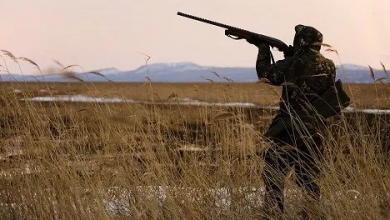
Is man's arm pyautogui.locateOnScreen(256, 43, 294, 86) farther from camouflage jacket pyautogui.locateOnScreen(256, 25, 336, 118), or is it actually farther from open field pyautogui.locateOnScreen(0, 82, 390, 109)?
open field pyautogui.locateOnScreen(0, 82, 390, 109)

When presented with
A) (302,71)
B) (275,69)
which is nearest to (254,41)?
(275,69)

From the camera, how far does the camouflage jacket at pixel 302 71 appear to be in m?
4.72

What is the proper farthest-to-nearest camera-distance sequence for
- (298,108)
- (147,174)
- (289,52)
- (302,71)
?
1. (147,174)
2. (289,52)
3. (298,108)
4. (302,71)

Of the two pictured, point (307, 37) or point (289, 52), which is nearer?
point (307, 37)

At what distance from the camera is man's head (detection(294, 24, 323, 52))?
4.75m

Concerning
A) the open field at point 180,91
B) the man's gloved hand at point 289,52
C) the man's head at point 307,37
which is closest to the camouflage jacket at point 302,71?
the man's head at point 307,37

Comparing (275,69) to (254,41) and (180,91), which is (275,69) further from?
(180,91)

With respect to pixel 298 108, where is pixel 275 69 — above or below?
above

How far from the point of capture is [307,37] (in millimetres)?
4746

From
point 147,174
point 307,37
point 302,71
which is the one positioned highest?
point 307,37

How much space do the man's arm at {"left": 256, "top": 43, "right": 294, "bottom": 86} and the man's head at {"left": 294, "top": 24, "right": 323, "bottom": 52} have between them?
135 mm

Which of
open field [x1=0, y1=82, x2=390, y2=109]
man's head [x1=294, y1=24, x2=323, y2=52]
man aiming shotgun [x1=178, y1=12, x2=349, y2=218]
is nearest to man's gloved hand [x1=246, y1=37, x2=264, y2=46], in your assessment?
man aiming shotgun [x1=178, y1=12, x2=349, y2=218]

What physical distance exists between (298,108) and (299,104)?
0.23 feet

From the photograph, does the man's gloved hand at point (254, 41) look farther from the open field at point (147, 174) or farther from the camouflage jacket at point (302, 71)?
the open field at point (147, 174)
